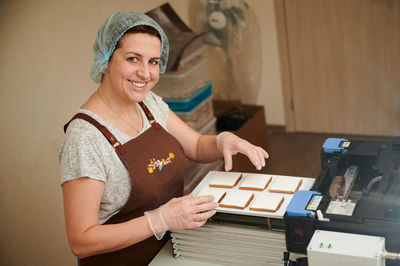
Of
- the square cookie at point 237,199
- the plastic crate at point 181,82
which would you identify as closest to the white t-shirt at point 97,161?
the square cookie at point 237,199

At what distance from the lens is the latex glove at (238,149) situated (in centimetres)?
173

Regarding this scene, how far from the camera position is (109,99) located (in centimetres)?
177

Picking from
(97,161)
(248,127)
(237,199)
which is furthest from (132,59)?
(248,127)

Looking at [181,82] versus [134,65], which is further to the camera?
[181,82]

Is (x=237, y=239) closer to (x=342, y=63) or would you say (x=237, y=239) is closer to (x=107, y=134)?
(x=107, y=134)

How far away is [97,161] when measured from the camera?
1.61 m

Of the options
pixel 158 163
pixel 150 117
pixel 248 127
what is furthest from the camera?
pixel 248 127

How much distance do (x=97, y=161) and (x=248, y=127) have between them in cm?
197

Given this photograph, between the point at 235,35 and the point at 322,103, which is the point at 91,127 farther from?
the point at 322,103

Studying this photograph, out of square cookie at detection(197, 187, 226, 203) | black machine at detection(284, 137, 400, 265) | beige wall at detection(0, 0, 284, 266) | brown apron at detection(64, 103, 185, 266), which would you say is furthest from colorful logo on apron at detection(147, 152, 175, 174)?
beige wall at detection(0, 0, 284, 266)

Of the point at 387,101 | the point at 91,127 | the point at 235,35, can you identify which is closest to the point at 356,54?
the point at 387,101

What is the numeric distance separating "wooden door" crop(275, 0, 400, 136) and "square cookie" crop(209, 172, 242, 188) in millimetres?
2469

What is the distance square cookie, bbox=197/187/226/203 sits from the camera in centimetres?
154

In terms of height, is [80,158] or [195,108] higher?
[80,158]
